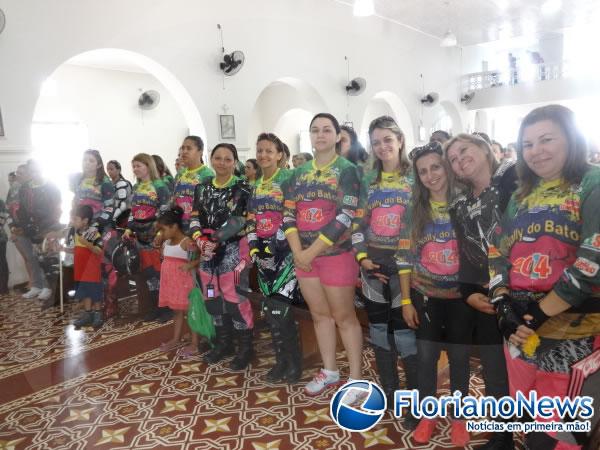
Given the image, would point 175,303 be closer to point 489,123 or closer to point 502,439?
point 502,439

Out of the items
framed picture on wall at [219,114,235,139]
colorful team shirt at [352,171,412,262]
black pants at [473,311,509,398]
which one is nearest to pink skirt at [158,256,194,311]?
colorful team shirt at [352,171,412,262]

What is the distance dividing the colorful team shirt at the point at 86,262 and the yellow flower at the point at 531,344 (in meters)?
3.10

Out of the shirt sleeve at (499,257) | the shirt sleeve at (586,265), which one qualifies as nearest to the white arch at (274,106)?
the shirt sleeve at (499,257)

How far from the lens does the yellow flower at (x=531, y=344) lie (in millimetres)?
1330

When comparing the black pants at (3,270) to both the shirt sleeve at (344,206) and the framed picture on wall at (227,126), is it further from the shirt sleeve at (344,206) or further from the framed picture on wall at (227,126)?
the shirt sleeve at (344,206)

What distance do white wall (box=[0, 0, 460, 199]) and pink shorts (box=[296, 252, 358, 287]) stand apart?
3710 mm

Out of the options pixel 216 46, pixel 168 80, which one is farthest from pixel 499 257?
pixel 216 46

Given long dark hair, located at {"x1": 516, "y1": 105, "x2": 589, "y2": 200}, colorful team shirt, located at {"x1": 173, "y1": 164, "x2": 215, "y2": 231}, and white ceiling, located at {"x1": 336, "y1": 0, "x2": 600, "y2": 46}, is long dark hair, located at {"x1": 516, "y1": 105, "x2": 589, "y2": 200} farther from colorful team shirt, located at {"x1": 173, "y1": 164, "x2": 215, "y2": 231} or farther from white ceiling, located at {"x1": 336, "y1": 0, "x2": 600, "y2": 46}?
white ceiling, located at {"x1": 336, "y1": 0, "x2": 600, "y2": 46}

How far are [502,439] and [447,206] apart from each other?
89cm

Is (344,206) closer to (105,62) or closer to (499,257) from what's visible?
(499,257)

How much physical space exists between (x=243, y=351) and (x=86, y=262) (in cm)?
164

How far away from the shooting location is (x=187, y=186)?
3084 mm

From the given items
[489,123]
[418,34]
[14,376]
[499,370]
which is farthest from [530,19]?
[14,376]

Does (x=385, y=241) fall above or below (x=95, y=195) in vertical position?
below
